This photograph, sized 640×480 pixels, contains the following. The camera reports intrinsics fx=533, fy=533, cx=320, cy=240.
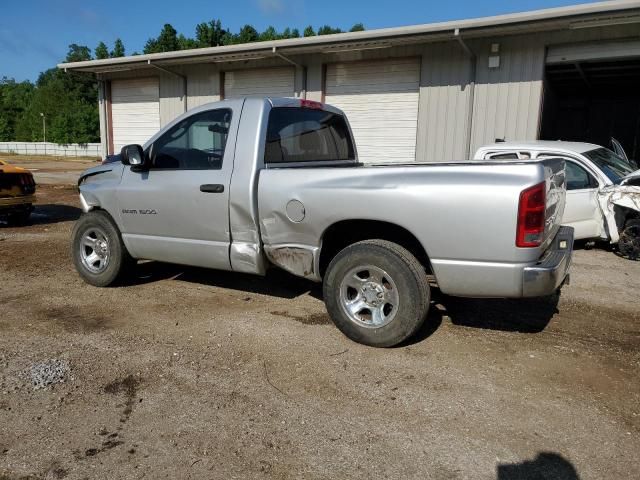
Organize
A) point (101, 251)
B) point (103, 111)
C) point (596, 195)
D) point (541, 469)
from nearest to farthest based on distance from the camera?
1. point (541, 469)
2. point (101, 251)
3. point (596, 195)
4. point (103, 111)

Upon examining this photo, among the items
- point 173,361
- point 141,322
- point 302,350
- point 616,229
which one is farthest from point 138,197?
point 616,229

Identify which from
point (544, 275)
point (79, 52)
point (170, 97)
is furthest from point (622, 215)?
point (79, 52)

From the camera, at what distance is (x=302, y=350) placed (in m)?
4.20

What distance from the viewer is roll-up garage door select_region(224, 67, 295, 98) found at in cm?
1423

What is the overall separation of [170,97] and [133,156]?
12.0 m

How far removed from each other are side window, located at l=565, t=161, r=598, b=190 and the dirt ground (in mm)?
2563

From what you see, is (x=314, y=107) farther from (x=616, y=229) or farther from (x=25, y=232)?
(x=25, y=232)

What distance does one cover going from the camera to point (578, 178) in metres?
7.96

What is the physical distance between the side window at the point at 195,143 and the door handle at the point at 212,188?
0.54 feet

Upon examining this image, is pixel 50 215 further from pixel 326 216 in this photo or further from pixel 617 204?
pixel 617 204

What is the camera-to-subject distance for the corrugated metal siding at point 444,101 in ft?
38.8

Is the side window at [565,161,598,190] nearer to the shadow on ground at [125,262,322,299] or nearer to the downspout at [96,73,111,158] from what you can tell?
the shadow on ground at [125,262,322,299]

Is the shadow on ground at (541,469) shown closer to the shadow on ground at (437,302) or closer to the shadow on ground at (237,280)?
the shadow on ground at (437,302)

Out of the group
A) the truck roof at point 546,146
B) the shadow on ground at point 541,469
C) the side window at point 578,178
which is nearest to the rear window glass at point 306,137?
the shadow on ground at point 541,469
